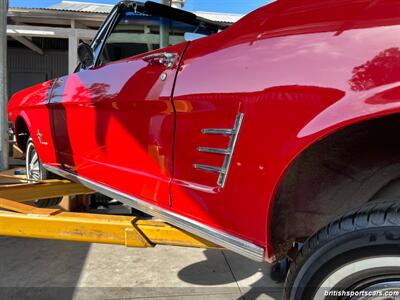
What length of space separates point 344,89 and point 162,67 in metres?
1.09

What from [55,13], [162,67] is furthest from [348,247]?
[55,13]

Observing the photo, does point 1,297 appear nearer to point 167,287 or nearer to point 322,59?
point 167,287

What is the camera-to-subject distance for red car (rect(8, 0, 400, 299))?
1.41 m

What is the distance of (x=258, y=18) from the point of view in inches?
69.9

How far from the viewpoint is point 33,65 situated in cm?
1761

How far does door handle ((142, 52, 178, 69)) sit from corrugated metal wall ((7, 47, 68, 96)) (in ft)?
53.1

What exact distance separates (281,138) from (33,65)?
17.8m

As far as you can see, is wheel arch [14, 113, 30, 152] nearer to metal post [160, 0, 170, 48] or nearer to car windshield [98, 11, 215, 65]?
car windshield [98, 11, 215, 65]

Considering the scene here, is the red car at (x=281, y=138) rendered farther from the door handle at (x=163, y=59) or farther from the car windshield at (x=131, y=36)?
the car windshield at (x=131, y=36)

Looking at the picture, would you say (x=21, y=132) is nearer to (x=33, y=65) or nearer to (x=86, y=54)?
(x=86, y=54)

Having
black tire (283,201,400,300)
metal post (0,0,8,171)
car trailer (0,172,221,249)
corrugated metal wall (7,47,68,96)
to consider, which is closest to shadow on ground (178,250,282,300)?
car trailer (0,172,221,249)

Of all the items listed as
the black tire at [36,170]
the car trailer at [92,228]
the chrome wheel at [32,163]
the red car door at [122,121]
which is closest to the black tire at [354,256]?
the car trailer at [92,228]

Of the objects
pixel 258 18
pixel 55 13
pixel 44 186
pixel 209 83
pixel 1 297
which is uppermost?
pixel 55 13

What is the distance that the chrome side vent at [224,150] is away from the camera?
1.81m
